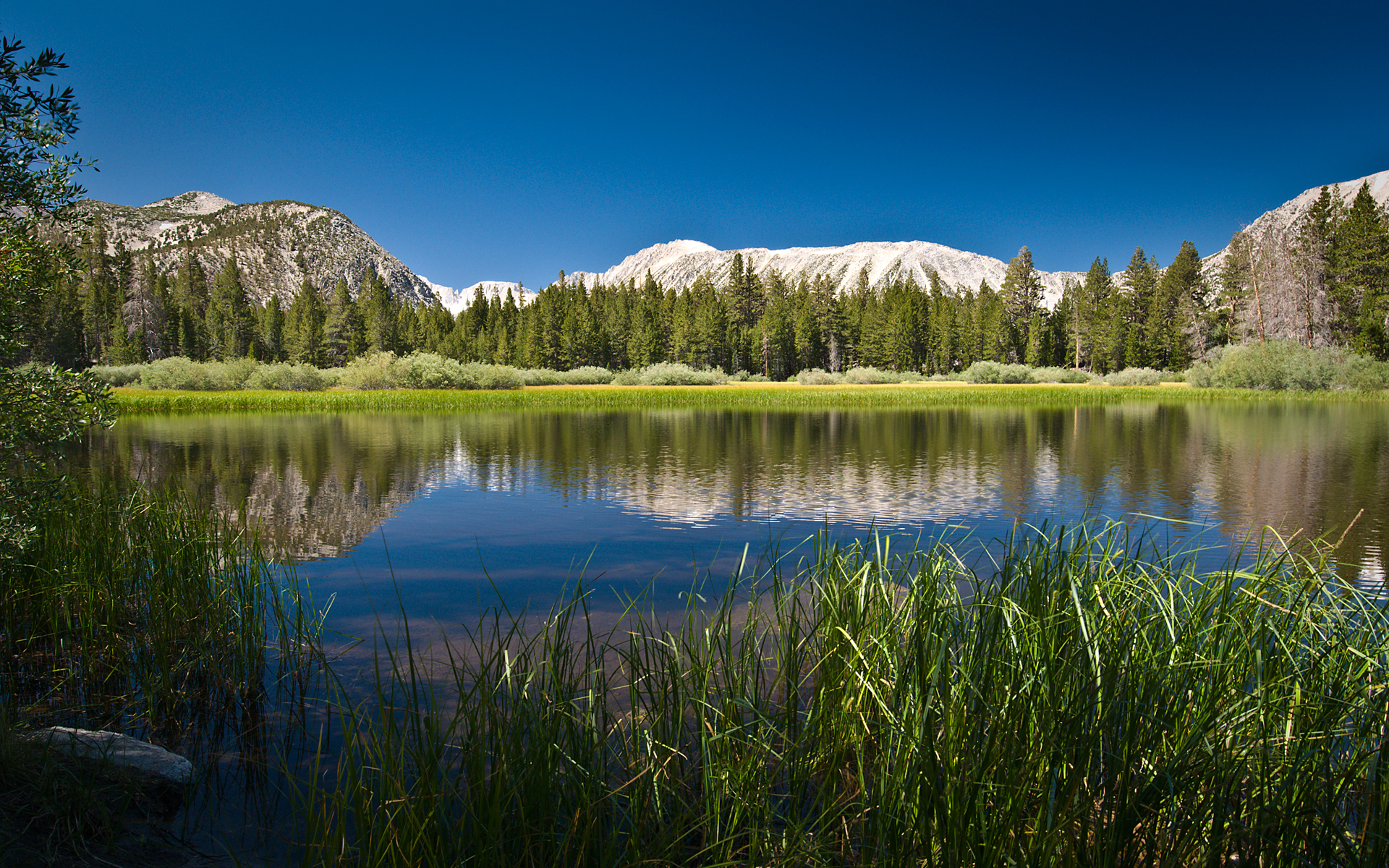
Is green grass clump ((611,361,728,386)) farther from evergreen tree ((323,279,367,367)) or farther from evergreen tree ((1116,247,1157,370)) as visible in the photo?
evergreen tree ((1116,247,1157,370))

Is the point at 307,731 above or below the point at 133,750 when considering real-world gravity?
below

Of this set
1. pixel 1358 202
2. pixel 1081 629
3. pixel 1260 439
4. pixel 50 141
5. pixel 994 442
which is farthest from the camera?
pixel 1358 202

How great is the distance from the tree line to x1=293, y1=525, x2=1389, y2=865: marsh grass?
74006 mm

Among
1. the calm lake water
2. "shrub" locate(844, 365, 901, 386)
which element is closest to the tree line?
"shrub" locate(844, 365, 901, 386)

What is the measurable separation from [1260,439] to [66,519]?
28.2 meters

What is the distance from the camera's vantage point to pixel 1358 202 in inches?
2045

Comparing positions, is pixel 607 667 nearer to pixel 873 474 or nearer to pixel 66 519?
pixel 66 519

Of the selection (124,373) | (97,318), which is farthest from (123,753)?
(97,318)

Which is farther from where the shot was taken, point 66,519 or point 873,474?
point 873,474

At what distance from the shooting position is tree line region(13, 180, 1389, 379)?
7256 centimetres

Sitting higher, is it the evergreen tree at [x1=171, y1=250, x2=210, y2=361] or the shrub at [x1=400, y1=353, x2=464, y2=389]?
the evergreen tree at [x1=171, y1=250, x2=210, y2=361]

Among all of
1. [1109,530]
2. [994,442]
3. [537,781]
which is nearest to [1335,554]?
[1109,530]

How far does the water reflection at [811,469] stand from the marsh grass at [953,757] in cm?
534

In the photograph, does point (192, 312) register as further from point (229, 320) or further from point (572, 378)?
point (572, 378)
